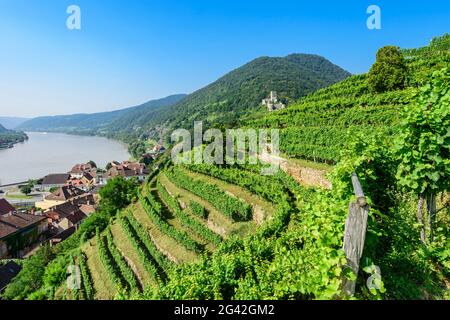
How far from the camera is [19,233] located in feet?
140

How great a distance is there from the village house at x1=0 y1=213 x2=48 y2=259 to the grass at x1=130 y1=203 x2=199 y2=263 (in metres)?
28.5

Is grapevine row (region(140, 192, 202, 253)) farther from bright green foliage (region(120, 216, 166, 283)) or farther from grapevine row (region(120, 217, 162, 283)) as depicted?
grapevine row (region(120, 217, 162, 283))

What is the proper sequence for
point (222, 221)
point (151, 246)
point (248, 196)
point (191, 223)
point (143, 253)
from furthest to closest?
1. point (191, 223)
2. point (151, 246)
3. point (248, 196)
4. point (143, 253)
5. point (222, 221)

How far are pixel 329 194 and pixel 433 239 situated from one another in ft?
6.79

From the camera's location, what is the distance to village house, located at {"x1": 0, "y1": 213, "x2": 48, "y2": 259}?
40.7 meters

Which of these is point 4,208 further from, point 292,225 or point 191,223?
point 292,225

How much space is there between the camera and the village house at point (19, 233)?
4066cm

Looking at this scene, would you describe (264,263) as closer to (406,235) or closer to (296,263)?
(296,263)

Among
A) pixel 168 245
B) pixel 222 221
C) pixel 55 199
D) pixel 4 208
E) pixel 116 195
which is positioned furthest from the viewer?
pixel 55 199

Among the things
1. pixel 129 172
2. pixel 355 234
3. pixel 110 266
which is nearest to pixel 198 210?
pixel 110 266

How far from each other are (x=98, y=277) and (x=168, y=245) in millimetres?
6125

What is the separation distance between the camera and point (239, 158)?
27516mm
